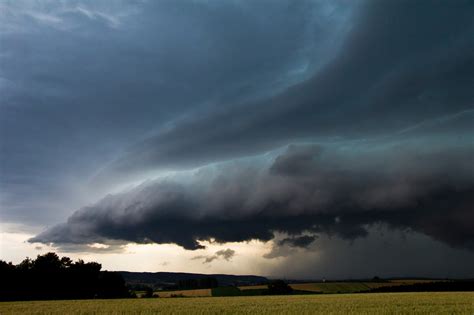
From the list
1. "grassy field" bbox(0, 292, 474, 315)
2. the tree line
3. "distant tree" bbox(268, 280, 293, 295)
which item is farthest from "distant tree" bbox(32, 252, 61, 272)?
"distant tree" bbox(268, 280, 293, 295)

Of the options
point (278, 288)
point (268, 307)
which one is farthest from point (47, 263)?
point (268, 307)

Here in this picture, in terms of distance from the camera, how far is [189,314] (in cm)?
2922

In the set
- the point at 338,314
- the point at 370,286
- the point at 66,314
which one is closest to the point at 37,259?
the point at 66,314

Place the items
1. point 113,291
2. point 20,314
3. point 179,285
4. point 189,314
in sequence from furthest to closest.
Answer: point 179,285 < point 113,291 < point 20,314 < point 189,314

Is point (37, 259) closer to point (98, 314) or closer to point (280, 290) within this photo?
point (280, 290)

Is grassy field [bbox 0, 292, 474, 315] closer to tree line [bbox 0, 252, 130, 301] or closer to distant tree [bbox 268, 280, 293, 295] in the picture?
tree line [bbox 0, 252, 130, 301]

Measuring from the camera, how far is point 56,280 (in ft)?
303

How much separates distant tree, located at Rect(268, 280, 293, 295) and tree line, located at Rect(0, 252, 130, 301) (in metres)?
38.7

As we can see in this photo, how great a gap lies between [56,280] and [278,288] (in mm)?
57895

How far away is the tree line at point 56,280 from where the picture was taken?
276 feet

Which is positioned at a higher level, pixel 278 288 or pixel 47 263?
pixel 47 263

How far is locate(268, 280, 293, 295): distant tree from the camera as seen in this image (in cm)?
11769

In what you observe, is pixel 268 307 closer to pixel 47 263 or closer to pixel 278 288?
pixel 47 263

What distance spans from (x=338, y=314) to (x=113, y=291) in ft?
283
